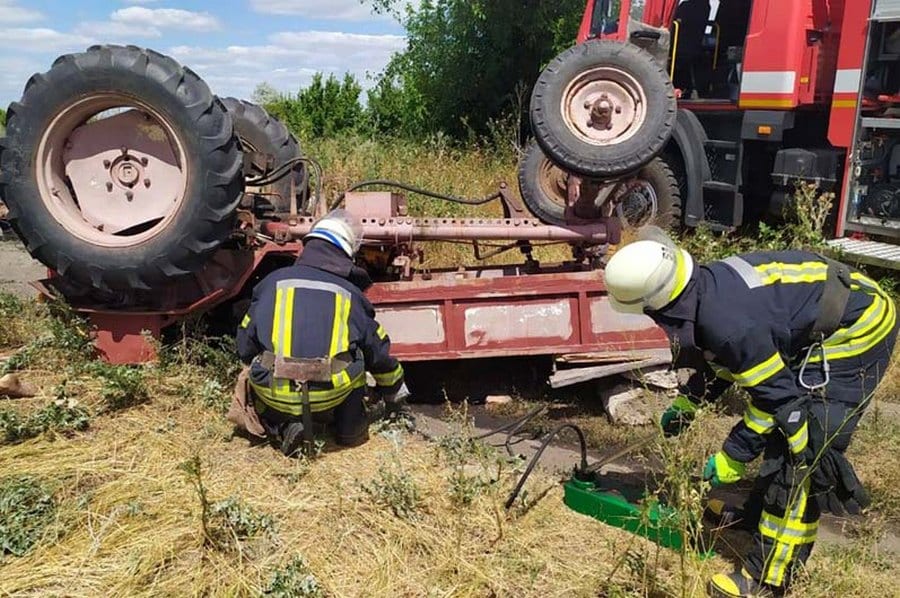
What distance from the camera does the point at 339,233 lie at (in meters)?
3.94

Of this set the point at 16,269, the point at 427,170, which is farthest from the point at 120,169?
the point at 427,170

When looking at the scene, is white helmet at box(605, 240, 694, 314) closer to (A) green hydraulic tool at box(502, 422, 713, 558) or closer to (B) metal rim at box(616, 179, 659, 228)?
(A) green hydraulic tool at box(502, 422, 713, 558)

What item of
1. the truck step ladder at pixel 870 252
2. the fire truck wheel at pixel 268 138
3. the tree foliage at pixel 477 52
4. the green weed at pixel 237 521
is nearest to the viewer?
the green weed at pixel 237 521

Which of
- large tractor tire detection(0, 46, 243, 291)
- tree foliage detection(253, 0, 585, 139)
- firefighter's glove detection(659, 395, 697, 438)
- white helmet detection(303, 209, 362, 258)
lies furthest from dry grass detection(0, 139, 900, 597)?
tree foliage detection(253, 0, 585, 139)

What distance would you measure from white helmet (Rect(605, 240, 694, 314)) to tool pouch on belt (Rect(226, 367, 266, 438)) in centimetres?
204

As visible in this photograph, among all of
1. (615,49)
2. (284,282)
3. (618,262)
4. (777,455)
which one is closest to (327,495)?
(284,282)

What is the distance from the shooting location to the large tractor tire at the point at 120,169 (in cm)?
422

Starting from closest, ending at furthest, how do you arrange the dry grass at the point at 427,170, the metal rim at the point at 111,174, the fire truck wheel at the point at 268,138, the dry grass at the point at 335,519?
1. the dry grass at the point at 335,519
2. the metal rim at the point at 111,174
3. the fire truck wheel at the point at 268,138
4. the dry grass at the point at 427,170

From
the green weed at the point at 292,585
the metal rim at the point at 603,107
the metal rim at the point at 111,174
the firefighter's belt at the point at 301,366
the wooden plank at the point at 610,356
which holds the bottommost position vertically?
the green weed at the point at 292,585

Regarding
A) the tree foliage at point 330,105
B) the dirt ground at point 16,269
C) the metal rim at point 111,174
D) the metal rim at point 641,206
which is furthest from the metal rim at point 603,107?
the tree foliage at point 330,105

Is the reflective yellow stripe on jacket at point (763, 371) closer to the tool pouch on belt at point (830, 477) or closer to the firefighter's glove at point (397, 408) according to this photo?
the tool pouch on belt at point (830, 477)

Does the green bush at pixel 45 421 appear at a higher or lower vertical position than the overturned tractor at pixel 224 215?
lower

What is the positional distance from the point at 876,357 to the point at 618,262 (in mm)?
1020

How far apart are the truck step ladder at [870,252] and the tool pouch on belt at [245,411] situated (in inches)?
182
